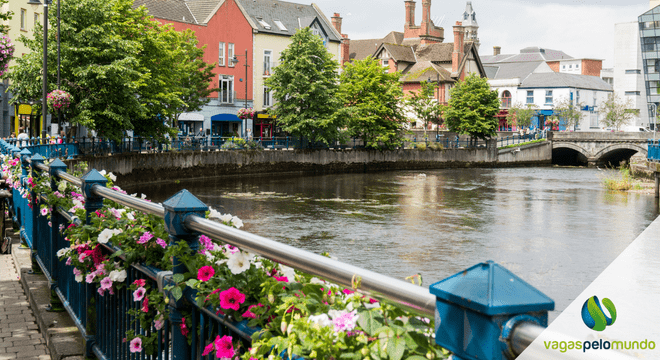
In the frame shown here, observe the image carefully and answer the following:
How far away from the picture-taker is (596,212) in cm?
2702

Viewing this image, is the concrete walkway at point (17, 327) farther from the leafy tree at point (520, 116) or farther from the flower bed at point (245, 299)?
the leafy tree at point (520, 116)

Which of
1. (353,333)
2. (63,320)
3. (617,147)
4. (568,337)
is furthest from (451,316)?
(617,147)

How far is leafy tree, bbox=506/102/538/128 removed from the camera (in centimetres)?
8594

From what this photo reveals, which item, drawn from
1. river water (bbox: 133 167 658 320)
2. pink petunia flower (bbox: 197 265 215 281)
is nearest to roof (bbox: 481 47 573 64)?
river water (bbox: 133 167 658 320)

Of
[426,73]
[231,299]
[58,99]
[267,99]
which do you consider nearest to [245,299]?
[231,299]

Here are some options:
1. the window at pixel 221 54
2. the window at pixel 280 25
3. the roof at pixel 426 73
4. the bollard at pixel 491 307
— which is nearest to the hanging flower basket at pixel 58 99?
the bollard at pixel 491 307

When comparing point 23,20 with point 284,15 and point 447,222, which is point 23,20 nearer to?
point 284,15

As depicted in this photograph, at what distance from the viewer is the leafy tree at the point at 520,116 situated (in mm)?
85938

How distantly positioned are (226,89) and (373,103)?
38.9 ft

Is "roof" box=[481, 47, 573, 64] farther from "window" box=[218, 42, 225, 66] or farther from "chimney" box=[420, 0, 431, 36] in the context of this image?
"window" box=[218, 42, 225, 66]

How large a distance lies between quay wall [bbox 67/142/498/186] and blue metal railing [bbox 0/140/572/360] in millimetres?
22812

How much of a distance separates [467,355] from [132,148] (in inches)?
1427

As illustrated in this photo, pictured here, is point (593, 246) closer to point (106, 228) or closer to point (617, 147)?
point (106, 228)

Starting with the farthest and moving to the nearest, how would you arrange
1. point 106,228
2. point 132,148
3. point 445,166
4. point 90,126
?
point 445,166 < point 132,148 < point 90,126 < point 106,228
